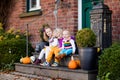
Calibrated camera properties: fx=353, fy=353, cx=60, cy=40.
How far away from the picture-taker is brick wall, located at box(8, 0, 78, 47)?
10.8 metres

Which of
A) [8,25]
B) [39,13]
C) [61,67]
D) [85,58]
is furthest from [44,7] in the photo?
[85,58]

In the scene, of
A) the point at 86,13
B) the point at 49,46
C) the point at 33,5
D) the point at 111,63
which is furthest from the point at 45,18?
the point at 111,63

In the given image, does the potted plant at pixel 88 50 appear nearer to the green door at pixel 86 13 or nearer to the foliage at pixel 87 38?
the foliage at pixel 87 38

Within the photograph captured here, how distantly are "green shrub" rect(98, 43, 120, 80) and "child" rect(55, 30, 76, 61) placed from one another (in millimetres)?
1654

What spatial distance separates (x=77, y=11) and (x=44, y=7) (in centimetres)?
171

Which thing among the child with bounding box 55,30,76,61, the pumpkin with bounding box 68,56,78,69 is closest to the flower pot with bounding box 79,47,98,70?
the pumpkin with bounding box 68,56,78,69

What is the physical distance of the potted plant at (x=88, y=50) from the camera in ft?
25.3

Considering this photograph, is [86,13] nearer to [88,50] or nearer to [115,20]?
[115,20]

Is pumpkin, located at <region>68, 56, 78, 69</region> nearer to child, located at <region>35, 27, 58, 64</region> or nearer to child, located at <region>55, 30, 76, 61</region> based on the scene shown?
child, located at <region>55, 30, 76, 61</region>

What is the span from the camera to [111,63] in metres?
6.88

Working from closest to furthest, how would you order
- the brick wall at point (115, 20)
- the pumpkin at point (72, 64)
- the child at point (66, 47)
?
the pumpkin at point (72, 64), the child at point (66, 47), the brick wall at point (115, 20)

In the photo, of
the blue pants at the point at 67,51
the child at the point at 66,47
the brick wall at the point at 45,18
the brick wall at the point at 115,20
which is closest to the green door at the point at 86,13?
the brick wall at the point at 45,18

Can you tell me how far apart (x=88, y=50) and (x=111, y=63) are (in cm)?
92

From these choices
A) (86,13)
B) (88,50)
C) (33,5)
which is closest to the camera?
(88,50)
